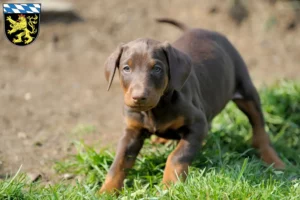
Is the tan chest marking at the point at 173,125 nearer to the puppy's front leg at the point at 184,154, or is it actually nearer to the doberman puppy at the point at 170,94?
the doberman puppy at the point at 170,94

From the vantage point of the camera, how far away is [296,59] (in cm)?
1046

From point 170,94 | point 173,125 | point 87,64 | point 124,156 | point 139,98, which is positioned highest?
point 139,98

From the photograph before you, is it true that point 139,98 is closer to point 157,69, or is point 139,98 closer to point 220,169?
point 157,69

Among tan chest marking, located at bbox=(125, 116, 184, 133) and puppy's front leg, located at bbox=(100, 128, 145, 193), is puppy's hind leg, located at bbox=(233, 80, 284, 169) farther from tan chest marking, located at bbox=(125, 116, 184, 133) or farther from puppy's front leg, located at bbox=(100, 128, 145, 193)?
puppy's front leg, located at bbox=(100, 128, 145, 193)

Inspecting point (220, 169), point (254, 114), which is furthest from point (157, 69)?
point (254, 114)

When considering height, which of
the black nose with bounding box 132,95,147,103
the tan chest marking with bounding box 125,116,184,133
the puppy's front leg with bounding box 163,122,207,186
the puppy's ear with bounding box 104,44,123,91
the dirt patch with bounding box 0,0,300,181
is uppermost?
the puppy's ear with bounding box 104,44,123,91

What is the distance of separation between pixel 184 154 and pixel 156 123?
401 millimetres

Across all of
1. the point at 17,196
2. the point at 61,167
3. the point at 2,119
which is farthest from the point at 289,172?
the point at 2,119

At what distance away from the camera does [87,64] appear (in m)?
9.80

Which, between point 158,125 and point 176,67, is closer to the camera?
point 176,67

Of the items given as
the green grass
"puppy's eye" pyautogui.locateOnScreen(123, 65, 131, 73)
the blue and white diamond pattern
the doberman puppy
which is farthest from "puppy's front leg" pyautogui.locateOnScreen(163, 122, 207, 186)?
the blue and white diamond pattern

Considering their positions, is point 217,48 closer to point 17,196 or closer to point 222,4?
point 17,196

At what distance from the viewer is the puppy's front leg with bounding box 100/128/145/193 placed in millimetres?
5266

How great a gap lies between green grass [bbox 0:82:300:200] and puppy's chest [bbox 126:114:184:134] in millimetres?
487
